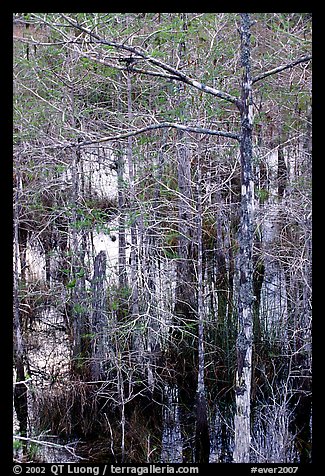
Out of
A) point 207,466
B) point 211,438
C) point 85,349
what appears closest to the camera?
point 207,466

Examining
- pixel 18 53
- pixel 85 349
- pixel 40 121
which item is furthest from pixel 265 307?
pixel 18 53

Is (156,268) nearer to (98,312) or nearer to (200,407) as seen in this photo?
(98,312)

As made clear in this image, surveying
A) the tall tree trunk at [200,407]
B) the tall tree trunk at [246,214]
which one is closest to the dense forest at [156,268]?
the tall tree trunk at [200,407]

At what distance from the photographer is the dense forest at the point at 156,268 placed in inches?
240

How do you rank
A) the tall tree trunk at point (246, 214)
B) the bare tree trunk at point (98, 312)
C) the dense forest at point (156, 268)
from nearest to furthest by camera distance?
1. the tall tree trunk at point (246, 214)
2. the dense forest at point (156, 268)
3. the bare tree trunk at point (98, 312)

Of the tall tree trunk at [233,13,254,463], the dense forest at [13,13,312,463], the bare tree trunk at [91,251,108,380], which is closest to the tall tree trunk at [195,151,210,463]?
the dense forest at [13,13,312,463]

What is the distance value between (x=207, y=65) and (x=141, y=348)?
3.53 m

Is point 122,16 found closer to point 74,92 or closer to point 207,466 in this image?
point 74,92

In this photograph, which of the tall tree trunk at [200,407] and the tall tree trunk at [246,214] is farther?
the tall tree trunk at [200,407]

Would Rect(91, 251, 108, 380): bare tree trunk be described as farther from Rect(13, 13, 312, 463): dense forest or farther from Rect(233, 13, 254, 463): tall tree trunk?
Rect(233, 13, 254, 463): tall tree trunk

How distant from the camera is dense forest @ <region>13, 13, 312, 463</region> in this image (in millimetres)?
6102

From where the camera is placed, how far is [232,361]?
6.89 meters

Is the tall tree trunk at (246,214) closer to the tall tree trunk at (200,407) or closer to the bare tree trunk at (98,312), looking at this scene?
the tall tree trunk at (200,407)
